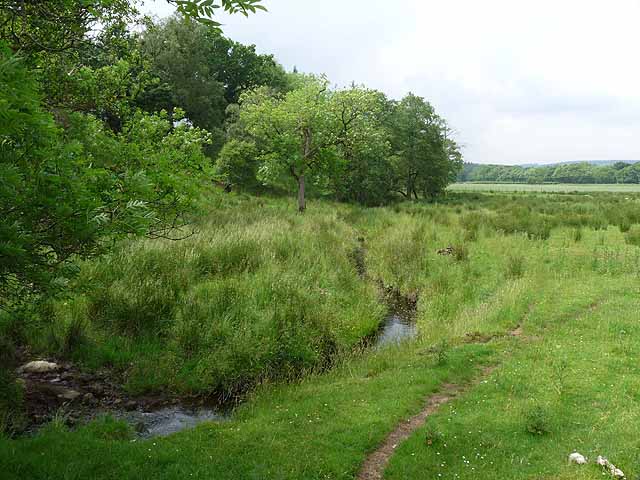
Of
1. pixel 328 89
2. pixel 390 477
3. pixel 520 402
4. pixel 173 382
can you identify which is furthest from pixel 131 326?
pixel 328 89

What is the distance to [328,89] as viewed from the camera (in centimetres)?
2869

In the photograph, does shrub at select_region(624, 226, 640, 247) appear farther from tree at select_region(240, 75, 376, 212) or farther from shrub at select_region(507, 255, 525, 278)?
tree at select_region(240, 75, 376, 212)

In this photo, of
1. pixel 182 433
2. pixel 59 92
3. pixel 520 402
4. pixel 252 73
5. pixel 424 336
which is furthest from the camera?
pixel 252 73

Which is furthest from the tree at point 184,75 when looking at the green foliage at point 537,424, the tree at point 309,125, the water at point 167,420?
the green foliage at point 537,424

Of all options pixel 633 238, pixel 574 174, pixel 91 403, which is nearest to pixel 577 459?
pixel 91 403

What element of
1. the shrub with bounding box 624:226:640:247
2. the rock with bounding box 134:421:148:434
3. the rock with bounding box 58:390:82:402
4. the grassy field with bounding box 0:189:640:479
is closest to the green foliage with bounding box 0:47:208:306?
the grassy field with bounding box 0:189:640:479

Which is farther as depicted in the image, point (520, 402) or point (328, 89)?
point (328, 89)

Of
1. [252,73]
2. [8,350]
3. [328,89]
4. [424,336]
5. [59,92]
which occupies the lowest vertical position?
[424,336]

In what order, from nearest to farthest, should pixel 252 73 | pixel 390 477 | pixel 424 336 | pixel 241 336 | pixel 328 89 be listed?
pixel 390 477 → pixel 241 336 → pixel 424 336 → pixel 328 89 → pixel 252 73

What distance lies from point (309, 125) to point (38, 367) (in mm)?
21506

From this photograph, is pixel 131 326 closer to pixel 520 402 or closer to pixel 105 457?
pixel 105 457

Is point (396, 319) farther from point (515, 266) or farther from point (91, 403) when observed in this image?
point (91, 403)

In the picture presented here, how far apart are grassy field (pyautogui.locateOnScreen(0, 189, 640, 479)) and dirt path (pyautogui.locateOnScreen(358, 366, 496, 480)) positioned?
0.12m

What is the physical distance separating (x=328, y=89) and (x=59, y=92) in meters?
22.8
